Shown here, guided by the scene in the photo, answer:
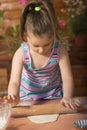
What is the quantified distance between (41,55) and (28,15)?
0.64ft

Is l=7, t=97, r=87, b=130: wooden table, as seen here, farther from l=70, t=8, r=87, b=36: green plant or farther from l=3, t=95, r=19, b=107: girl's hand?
l=70, t=8, r=87, b=36: green plant

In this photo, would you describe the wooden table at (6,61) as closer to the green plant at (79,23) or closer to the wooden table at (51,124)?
the green plant at (79,23)

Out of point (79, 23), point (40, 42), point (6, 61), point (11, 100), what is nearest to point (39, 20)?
point (40, 42)

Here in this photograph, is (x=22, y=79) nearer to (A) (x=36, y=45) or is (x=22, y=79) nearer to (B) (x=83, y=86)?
(A) (x=36, y=45)

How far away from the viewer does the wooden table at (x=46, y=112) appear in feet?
3.20

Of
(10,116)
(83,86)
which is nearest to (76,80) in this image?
(83,86)

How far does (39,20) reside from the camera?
3.85ft

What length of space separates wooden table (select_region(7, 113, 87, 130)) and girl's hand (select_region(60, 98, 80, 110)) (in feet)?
0.10

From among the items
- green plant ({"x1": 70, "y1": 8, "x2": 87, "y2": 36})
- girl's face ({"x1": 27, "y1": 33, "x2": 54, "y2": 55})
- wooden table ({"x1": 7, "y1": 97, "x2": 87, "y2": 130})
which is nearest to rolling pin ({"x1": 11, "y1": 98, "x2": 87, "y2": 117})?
wooden table ({"x1": 7, "y1": 97, "x2": 87, "y2": 130})

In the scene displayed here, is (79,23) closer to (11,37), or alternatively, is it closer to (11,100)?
(11,37)

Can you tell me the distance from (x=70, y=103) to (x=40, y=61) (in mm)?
310

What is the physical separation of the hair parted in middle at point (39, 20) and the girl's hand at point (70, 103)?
10.1 inches

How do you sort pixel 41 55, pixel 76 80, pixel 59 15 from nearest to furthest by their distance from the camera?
pixel 41 55
pixel 59 15
pixel 76 80

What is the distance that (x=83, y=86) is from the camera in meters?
2.02
